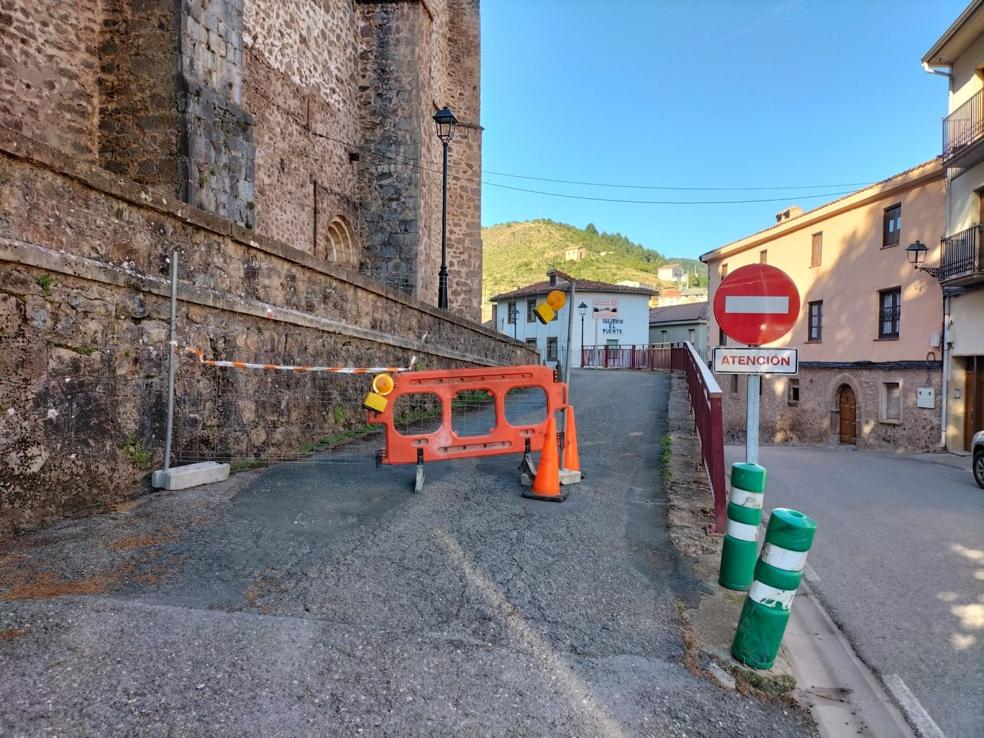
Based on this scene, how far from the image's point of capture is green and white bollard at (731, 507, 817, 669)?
286cm

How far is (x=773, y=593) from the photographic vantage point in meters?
2.90

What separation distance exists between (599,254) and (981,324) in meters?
101

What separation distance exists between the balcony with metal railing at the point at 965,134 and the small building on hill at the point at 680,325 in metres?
27.8

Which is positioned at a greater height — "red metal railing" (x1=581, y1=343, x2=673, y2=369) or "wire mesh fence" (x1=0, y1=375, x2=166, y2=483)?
"red metal railing" (x1=581, y1=343, x2=673, y2=369)

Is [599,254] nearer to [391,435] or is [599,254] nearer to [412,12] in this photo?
[412,12]

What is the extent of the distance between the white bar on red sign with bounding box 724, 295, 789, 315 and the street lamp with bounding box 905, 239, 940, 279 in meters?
17.5

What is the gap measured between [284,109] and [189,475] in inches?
404

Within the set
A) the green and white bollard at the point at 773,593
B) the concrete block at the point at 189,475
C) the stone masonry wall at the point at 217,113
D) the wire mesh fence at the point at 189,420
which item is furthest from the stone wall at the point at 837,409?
the green and white bollard at the point at 773,593

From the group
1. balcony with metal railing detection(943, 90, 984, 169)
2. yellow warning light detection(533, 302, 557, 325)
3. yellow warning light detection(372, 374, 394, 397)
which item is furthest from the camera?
balcony with metal railing detection(943, 90, 984, 169)

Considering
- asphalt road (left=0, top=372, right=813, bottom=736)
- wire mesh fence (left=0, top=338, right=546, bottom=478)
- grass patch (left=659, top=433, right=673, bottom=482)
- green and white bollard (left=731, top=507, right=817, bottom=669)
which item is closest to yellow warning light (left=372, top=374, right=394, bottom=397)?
wire mesh fence (left=0, top=338, right=546, bottom=478)

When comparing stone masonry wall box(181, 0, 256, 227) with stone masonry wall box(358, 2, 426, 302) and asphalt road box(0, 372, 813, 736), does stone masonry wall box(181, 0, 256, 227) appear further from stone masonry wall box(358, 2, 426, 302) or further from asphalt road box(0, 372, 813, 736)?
stone masonry wall box(358, 2, 426, 302)

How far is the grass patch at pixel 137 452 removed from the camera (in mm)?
4770

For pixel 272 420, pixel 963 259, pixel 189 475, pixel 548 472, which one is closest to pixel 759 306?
pixel 548 472

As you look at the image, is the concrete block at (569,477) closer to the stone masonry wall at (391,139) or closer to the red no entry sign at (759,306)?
the red no entry sign at (759,306)
